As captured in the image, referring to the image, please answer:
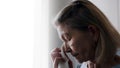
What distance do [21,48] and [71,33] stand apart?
1.93 feet

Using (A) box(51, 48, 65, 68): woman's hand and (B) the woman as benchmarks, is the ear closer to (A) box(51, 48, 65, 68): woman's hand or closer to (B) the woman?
(B) the woman

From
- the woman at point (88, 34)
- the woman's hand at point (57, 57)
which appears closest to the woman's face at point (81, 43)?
the woman at point (88, 34)

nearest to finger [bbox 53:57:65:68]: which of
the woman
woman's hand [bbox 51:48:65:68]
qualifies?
woman's hand [bbox 51:48:65:68]

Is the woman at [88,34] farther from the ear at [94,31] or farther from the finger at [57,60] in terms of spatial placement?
the finger at [57,60]

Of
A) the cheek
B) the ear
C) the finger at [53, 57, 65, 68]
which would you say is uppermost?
the ear

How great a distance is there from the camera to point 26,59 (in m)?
1.56

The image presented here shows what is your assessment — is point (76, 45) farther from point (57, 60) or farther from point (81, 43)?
point (57, 60)

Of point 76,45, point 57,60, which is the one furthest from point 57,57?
point 76,45

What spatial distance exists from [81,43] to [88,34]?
0.16 ft

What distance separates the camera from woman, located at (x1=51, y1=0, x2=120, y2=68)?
1.01 meters

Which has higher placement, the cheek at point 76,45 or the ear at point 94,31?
the ear at point 94,31

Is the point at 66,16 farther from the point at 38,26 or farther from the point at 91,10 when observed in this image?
the point at 38,26

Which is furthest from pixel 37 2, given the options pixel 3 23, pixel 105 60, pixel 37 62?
pixel 105 60

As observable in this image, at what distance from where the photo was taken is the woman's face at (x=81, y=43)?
102 cm
